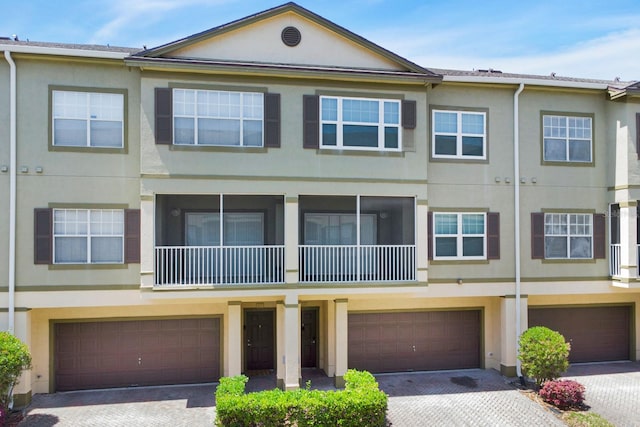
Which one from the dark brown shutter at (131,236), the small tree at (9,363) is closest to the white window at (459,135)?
the dark brown shutter at (131,236)

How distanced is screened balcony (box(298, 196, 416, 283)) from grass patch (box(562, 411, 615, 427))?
18.3 ft

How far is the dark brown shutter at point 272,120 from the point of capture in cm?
1304

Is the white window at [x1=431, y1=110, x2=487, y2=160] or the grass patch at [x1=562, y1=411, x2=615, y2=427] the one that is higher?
the white window at [x1=431, y1=110, x2=487, y2=160]

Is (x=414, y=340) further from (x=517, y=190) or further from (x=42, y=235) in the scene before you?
(x=42, y=235)

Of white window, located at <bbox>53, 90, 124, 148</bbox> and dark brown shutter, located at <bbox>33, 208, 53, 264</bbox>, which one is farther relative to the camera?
white window, located at <bbox>53, 90, 124, 148</bbox>

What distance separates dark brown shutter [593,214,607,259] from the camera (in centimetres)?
1539

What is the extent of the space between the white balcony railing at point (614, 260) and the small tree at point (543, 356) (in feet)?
11.8

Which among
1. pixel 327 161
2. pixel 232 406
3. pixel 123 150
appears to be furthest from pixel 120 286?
pixel 327 161

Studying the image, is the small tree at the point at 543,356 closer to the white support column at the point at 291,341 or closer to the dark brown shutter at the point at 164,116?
the white support column at the point at 291,341

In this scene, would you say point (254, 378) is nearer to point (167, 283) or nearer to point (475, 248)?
point (167, 283)

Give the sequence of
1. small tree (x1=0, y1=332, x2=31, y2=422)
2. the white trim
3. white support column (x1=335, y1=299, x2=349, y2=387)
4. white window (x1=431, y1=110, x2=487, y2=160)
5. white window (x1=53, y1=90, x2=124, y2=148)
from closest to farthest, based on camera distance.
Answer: small tree (x1=0, y1=332, x2=31, y2=422) → the white trim → white window (x1=53, y1=90, x2=124, y2=148) → white support column (x1=335, y1=299, x2=349, y2=387) → white window (x1=431, y1=110, x2=487, y2=160)

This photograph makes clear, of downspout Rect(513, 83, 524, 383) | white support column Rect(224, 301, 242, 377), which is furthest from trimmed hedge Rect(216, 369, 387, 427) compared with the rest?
downspout Rect(513, 83, 524, 383)

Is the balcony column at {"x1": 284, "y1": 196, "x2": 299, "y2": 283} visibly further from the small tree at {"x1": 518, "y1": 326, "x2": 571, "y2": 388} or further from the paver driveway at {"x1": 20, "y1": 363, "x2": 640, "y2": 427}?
the small tree at {"x1": 518, "y1": 326, "x2": 571, "y2": 388}

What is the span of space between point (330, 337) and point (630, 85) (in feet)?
41.6
